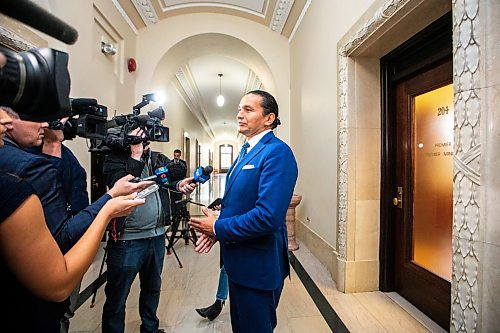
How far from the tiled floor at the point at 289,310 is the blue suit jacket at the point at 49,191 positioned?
1505mm

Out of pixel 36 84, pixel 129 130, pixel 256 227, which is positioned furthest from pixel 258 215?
pixel 129 130

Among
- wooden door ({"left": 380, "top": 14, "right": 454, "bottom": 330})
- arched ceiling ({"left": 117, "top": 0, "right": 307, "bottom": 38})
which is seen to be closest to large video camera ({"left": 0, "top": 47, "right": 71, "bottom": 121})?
wooden door ({"left": 380, "top": 14, "right": 454, "bottom": 330})

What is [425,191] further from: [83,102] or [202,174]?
[83,102]

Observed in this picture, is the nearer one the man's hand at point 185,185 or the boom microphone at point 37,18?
the boom microphone at point 37,18

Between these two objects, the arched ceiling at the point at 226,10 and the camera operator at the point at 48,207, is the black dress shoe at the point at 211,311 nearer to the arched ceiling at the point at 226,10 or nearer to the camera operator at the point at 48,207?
the camera operator at the point at 48,207

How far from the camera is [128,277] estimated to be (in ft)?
5.25

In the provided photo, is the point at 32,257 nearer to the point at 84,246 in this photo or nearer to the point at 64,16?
the point at 84,246

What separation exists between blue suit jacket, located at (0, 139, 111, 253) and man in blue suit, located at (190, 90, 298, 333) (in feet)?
1.71

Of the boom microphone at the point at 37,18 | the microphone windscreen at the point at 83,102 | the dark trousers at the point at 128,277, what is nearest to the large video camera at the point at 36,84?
the boom microphone at the point at 37,18

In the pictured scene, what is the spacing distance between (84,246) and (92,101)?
2.46 ft

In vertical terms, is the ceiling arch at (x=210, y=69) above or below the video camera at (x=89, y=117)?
above

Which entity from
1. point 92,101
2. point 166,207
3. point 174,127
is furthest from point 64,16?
point 174,127

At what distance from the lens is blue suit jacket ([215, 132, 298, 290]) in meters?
1.14

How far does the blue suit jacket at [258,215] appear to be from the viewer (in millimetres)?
1140
